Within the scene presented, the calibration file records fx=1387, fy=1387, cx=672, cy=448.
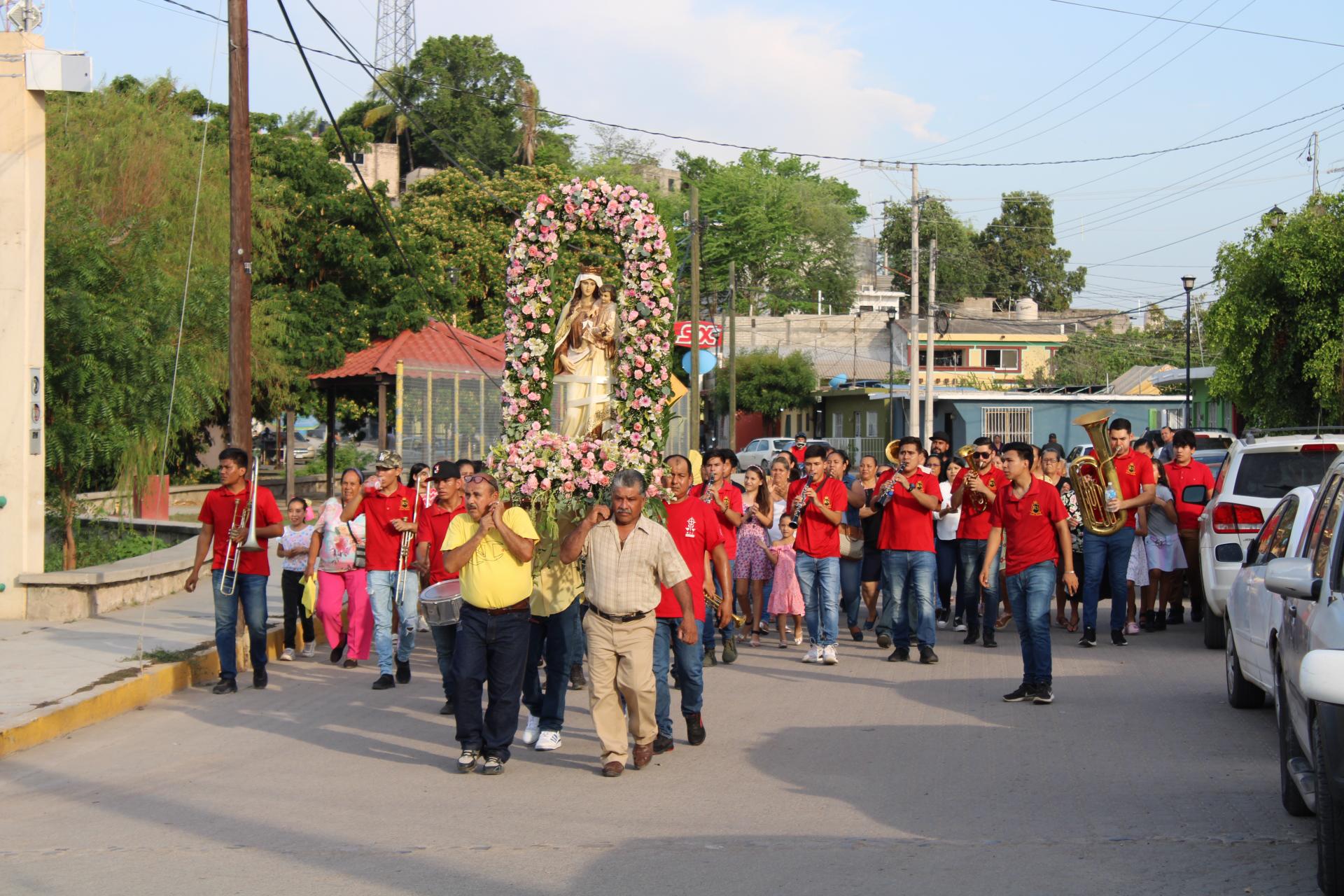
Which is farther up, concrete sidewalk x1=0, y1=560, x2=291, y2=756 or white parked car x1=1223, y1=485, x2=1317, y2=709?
white parked car x1=1223, y1=485, x2=1317, y2=709

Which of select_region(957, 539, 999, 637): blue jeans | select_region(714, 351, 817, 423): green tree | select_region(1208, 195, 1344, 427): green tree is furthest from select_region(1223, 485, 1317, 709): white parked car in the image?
select_region(714, 351, 817, 423): green tree

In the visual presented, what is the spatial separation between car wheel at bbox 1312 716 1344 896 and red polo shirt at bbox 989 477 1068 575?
5.07 m

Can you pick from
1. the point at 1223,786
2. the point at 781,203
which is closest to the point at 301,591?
the point at 1223,786

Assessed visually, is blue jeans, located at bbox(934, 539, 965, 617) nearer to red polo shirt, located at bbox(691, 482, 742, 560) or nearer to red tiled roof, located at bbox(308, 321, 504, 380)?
red polo shirt, located at bbox(691, 482, 742, 560)

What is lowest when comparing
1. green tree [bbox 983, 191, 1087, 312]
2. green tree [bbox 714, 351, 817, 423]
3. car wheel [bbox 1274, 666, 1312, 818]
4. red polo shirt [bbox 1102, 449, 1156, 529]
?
car wheel [bbox 1274, 666, 1312, 818]

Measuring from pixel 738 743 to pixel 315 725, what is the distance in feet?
10.6

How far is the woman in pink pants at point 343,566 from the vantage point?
1260 cm

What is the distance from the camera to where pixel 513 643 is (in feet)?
27.9

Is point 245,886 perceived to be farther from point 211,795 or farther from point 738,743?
point 738,743

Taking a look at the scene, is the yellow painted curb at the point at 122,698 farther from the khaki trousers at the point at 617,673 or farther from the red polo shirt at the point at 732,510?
the red polo shirt at the point at 732,510

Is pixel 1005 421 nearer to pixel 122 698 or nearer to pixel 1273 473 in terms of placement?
pixel 1273 473

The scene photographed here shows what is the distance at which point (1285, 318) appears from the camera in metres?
26.1

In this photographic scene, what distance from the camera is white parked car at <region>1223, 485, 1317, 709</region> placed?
27.8 ft

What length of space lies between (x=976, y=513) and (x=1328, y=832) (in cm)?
910
